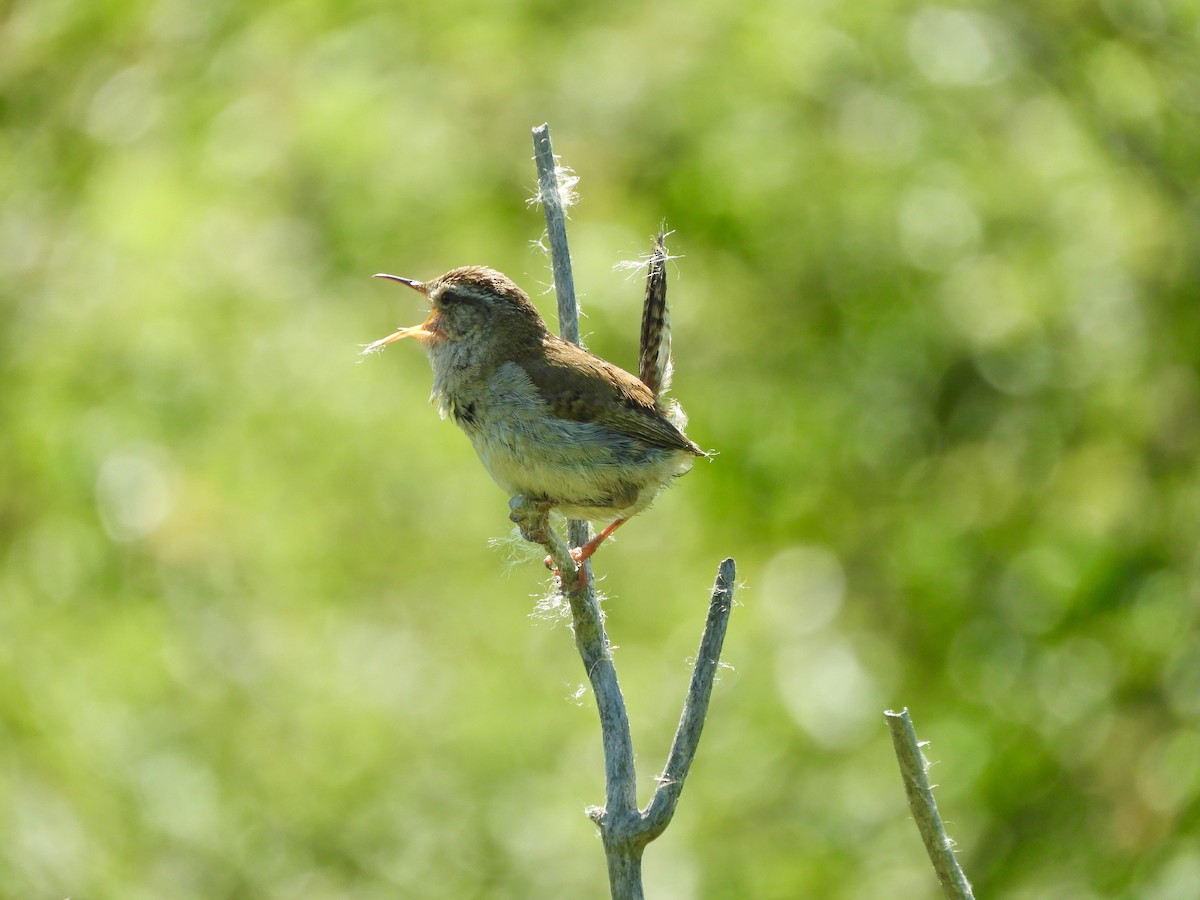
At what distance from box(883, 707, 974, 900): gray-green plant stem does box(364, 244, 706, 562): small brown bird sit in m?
1.22

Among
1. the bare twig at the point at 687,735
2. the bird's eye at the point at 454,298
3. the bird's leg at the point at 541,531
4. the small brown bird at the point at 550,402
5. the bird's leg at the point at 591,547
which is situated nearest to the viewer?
the bare twig at the point at 687,735

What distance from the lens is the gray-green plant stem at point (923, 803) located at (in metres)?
2.19

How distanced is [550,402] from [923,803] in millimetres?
1639

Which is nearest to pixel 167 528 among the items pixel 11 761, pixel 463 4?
pixel 11 761

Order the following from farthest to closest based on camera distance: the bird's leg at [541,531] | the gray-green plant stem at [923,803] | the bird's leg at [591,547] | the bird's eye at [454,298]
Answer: the bird's eye at [454,298]
the bird's leg at [591,547]
the bird's leg at [541,531]
the gray-green plant stem at [923,803]

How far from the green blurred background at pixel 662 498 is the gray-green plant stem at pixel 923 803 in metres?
2.79

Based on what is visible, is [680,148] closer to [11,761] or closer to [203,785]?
[203,785]

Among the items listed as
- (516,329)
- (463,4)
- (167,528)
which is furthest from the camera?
(463,4)

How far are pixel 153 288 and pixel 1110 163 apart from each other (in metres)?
4.39

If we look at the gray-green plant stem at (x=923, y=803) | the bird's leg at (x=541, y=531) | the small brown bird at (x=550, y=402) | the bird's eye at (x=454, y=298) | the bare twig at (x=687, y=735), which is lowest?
the gray-green plant stem at (x=923, y=803)

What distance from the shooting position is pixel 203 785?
17.1 feet

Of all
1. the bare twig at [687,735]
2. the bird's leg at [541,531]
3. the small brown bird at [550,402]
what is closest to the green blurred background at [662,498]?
the small brown bird at [550,402]

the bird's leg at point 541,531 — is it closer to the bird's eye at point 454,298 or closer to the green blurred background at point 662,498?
the bird's eye at point 454,298

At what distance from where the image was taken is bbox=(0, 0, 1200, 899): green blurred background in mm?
5125
